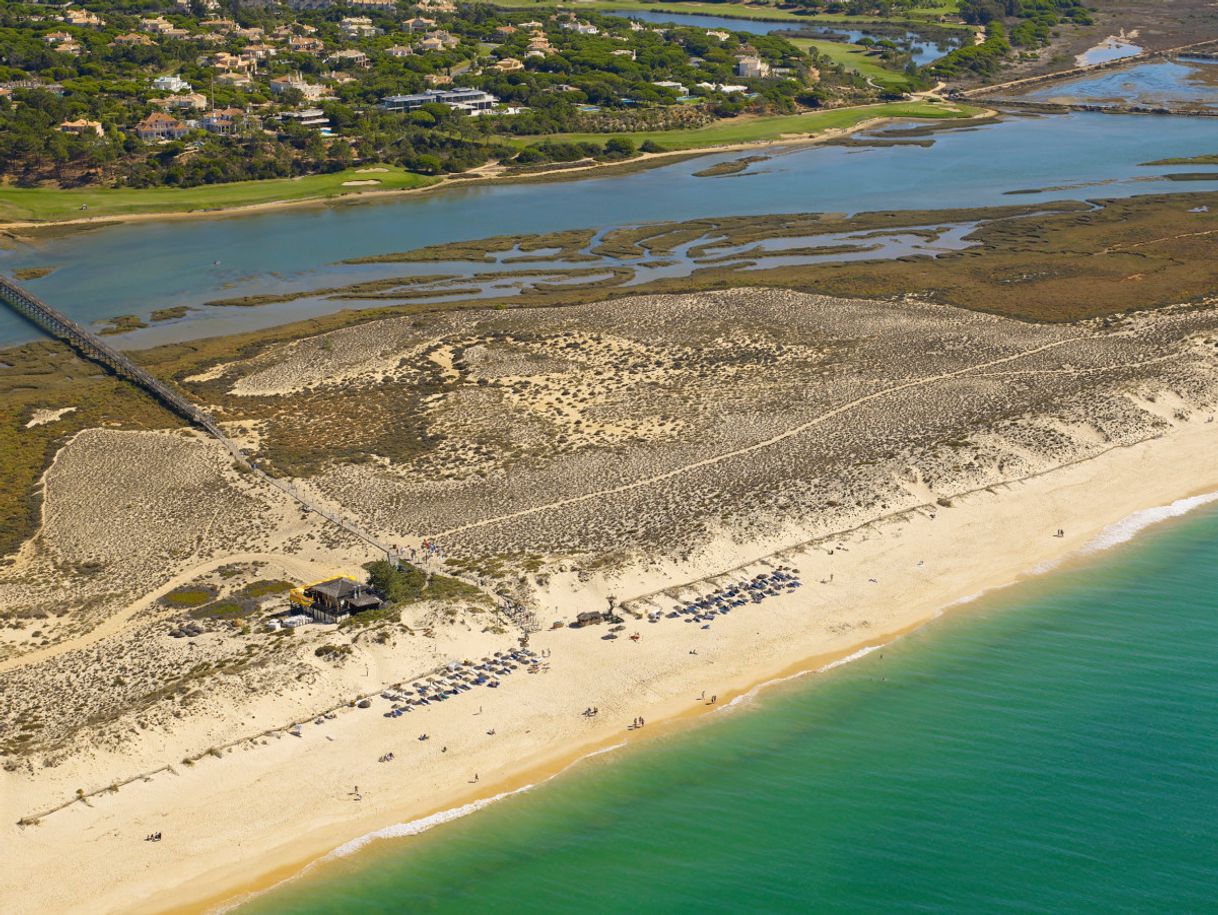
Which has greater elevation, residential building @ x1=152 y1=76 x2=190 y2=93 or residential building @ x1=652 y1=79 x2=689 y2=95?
residential building @ x1=152 y1=76 x2=190 y2=93

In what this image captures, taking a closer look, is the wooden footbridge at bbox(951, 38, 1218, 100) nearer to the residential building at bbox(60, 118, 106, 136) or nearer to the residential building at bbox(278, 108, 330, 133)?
the residential building at bbox(278, 108, 330, 133)

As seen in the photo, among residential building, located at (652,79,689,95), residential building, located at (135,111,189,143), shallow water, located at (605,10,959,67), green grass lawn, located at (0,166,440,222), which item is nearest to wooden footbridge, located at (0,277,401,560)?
green grass lawn, located at (0,166,440,222)

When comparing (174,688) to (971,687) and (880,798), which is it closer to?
(880,798)

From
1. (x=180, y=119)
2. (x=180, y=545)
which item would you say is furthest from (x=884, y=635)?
(x=180, y=119)

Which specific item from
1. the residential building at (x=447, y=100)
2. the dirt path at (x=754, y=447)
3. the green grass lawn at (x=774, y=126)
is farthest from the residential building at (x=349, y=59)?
the dirt path at (x=754, y=447)

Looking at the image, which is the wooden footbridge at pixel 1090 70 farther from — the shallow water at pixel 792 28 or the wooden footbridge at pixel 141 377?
the wooden footbridge at pixel 141 377

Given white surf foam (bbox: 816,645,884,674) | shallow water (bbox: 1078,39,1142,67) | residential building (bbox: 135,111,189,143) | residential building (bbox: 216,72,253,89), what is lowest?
white surf foam (bbox: 816,645,884,674)

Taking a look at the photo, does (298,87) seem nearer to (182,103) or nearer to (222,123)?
(182,103)

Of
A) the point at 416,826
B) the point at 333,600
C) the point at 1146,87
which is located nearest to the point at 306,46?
the point at 1146,87
